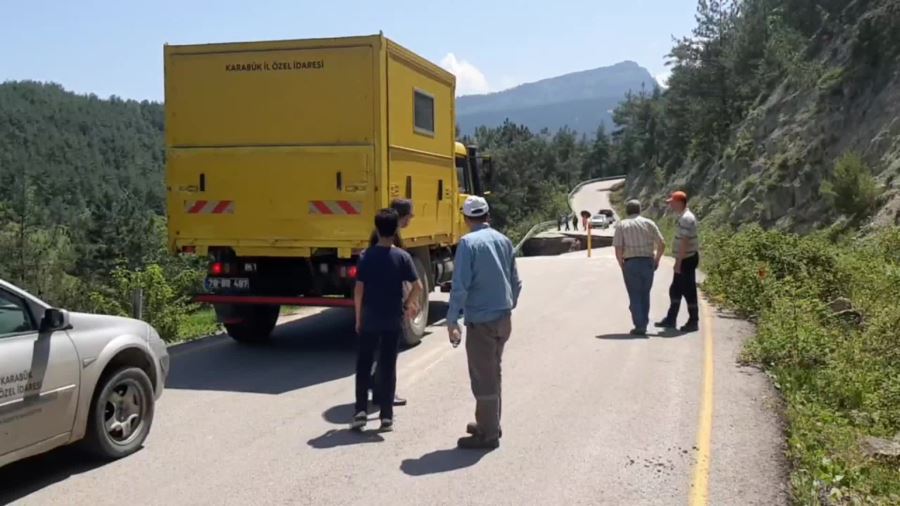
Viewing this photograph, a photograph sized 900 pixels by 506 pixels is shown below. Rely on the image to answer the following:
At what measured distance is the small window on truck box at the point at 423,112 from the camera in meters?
11.0

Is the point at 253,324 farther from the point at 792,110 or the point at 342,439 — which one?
the point at 792,110

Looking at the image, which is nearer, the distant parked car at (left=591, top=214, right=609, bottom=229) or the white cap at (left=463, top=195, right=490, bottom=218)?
the white cap at (left=463, top=195, right=490, bottom=218)

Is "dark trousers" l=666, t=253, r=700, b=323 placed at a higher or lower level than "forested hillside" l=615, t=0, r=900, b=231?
lower

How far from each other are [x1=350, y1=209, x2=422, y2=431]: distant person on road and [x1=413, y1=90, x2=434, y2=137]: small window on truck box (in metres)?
4.26

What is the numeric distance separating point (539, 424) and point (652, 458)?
1197 mm

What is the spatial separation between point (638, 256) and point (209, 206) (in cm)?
549

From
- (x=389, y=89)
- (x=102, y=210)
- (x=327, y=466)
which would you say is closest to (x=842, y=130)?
(x=389, y=89)

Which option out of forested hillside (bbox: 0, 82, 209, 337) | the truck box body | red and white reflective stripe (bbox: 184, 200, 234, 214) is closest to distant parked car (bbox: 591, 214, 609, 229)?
forested hillside (bbox: 0, 82, 209, 337)

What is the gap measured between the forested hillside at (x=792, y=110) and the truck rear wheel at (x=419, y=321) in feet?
52.7

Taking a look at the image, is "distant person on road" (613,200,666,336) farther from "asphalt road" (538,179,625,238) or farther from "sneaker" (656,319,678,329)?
"asphalt road" (538,179,625,238)

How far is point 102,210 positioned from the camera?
250ft

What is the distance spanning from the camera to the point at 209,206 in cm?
1018

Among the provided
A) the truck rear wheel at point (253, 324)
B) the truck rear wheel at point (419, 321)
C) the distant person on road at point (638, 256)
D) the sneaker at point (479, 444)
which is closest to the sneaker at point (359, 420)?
the sneaker at point (479, 444)

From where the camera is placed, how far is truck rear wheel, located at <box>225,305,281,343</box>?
Answer: 36.2 ft
